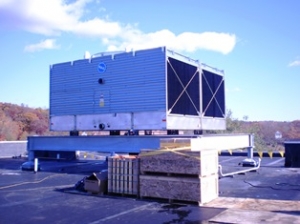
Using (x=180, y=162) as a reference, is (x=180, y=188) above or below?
below

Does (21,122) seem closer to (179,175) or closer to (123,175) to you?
(123,175)

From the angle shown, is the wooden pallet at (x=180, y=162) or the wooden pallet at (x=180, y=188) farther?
the wooden pallet at (x=180, y=162)

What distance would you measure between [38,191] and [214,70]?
10579 mm

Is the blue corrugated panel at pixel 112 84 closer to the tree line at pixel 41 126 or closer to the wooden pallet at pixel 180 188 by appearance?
the wooden pallet at pixel 180 188

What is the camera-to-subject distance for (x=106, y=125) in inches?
560

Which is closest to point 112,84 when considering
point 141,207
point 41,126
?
point 141,207

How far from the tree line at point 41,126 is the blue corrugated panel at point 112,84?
36.7 metres

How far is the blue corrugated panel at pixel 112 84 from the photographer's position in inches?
519

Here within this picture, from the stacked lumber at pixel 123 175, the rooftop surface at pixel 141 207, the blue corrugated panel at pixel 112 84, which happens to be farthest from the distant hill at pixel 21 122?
the stacked lumber at pixel 123 175

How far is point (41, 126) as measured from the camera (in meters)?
62.7

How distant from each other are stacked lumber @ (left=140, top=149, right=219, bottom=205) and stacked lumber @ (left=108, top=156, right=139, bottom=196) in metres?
0.26

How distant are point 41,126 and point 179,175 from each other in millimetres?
56861

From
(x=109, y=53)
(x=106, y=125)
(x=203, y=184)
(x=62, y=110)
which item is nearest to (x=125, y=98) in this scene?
(x=106, y=125)

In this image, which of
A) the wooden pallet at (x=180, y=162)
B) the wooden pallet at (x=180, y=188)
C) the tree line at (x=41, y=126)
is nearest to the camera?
the wooden pallet at (x=180, y=188)
